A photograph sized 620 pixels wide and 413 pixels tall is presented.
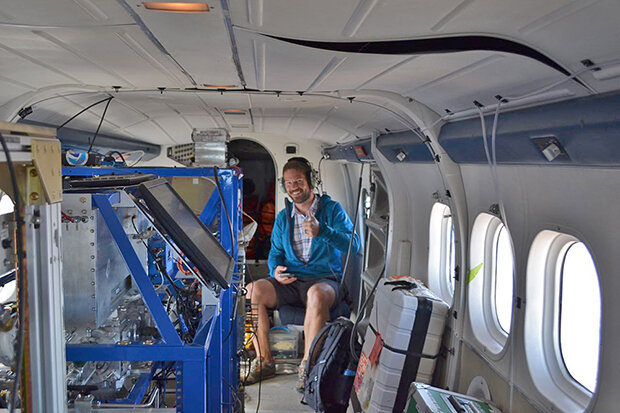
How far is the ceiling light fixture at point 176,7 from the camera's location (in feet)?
5.35

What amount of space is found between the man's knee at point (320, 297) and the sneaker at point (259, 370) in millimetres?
716

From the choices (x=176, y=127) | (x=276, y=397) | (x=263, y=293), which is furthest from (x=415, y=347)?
(x=176, y=127)

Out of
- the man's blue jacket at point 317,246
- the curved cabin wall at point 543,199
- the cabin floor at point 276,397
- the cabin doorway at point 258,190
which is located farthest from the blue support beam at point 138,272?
the cabin doorway at point 258,190

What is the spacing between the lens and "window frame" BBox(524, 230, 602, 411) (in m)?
2.57

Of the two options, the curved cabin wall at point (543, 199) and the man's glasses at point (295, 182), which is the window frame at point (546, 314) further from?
the man's glasses at point (295, 182)

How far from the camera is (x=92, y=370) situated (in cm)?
282

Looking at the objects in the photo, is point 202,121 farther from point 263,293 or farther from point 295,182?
point 263,293

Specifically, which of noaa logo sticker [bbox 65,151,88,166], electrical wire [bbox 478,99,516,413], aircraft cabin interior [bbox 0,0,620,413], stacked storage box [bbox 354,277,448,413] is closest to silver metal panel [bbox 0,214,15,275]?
aircraft cabin interior [bbox 0,0,620,413]

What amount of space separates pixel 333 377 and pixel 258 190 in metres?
4.82

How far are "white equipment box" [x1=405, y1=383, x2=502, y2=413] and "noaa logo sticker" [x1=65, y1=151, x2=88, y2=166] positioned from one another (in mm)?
2879

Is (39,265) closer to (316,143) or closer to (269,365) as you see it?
(269,365)

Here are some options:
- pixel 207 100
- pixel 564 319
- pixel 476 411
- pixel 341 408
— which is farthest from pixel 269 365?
pixel 564 319

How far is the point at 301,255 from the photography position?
6281 mm

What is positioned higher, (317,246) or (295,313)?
(317,246)
